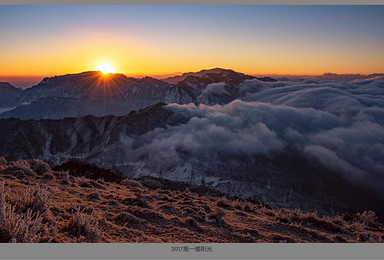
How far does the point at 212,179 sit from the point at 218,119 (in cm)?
6534

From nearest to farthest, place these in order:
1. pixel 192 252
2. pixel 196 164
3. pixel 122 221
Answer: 1. pixel 192 252
2. pixel 122 221
3. pixel 196 164

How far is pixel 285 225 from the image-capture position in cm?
776

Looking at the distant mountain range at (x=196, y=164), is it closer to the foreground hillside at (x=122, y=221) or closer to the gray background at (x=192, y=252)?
the foreground hillside at (x=122, y=221)

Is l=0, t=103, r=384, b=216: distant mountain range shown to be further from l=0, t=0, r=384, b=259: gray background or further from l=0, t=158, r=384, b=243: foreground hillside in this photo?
l=0, t=0, r=384, b=259: gray background

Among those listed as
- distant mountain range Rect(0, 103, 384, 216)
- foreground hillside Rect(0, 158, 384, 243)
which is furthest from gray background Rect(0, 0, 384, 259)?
distant mountain range Rect(0, 103, 384, 216)

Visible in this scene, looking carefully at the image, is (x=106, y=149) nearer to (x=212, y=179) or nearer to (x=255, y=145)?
(x=212, y=179)

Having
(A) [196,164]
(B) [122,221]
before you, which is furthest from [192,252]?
(A) [196,164]

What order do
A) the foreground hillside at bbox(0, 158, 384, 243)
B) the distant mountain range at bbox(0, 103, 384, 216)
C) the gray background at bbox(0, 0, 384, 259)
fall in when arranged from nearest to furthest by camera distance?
1. the gray background at bbox(0, 0, 384, 259)
2. the foreground hillside at bbox(0, 158, 384, 243)
3. the distant mountain range at bbox(0, 103, 384, 216)

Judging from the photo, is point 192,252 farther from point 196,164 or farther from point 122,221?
point 196,164

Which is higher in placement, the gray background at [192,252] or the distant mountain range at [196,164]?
the gray background at [192,252]

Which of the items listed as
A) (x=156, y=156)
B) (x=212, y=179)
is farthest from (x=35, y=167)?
(x=156, y=156)

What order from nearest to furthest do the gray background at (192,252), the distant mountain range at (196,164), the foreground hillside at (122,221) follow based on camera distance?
the gray background at (192,252) → the foreground hillside at (122,221) → the distant mountain range at (196,164)

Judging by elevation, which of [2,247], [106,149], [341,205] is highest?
[2,247]

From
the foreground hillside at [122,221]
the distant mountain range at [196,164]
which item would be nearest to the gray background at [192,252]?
the foreground hillside at [122,221]
